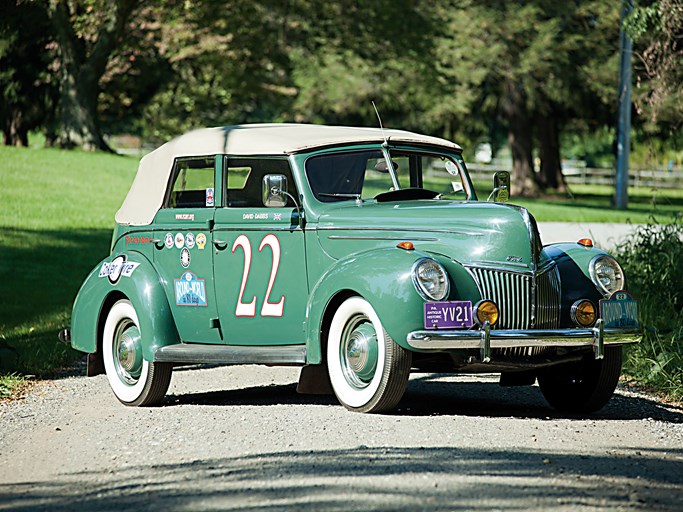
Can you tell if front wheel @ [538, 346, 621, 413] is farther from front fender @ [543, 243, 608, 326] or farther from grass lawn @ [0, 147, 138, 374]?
grass lawn @ [0, 147, 138, 374]

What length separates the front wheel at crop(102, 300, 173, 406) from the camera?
8.59 meters

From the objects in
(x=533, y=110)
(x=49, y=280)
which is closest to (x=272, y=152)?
(x=49, y=280)

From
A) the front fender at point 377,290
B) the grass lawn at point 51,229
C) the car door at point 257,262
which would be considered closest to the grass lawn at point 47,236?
the grass lawn at point 51,229

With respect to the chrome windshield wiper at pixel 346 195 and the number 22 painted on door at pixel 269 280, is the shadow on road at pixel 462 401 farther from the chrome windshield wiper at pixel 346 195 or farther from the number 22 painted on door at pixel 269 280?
the chrome windshield wiper at pixel 346 195

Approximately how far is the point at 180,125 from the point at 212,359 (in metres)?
46.2

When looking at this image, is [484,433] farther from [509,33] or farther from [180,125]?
[180,125]

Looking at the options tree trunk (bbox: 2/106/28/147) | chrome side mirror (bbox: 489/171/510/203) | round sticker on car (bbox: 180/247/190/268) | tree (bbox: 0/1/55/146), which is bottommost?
round sticker on car (bbox: 180/247/190/268)

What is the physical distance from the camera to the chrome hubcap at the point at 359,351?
7.44 metres

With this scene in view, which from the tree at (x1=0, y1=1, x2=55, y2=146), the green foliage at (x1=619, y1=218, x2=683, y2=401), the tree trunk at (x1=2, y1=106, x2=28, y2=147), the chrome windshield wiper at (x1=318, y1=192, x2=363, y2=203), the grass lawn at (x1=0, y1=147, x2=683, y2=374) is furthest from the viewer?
the tree trunk at (x1=2, y1=106, x2=28, y2=147)

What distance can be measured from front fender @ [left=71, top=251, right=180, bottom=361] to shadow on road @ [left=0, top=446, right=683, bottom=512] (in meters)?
2.41

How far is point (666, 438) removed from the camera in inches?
282

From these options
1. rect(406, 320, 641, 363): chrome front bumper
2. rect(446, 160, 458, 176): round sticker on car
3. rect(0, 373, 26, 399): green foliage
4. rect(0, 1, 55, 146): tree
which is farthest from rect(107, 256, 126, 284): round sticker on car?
rect(0, 1, 55, 146): tree

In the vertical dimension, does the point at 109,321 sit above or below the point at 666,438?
above

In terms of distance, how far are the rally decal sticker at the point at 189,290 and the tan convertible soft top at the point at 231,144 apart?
703 mm
